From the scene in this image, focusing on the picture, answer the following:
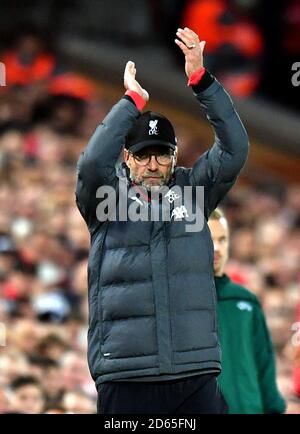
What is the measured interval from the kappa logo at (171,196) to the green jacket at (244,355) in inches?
51.1

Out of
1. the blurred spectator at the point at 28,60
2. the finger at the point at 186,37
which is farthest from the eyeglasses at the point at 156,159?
the blurred spectator at the point at 28,60

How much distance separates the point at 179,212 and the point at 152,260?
24cm

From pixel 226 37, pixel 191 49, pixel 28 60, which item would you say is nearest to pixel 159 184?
pixel 191 49

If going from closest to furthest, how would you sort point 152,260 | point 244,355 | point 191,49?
point 152,260 < point 191,49 < point 244,355

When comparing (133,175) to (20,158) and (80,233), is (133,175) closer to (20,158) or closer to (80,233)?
(80,233)

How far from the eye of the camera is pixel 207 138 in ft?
53.5

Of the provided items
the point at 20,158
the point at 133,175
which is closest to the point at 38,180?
the point at 20,158

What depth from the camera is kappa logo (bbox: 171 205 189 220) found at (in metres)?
7.10

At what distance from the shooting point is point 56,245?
1377 cm

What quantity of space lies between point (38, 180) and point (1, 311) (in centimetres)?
288

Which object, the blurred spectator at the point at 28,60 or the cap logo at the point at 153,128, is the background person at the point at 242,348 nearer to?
the cap logo at the point at 153,128

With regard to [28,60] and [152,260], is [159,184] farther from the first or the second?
[28,60]

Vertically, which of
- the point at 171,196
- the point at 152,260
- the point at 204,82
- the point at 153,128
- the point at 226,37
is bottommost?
the point at 152,260

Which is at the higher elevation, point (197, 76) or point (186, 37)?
point (186, 37)
